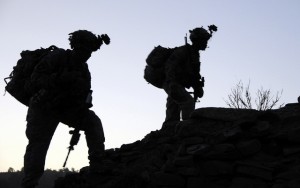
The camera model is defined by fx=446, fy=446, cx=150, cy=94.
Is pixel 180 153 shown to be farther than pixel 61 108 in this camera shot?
No

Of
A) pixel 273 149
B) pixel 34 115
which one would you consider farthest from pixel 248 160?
pixel 34 115

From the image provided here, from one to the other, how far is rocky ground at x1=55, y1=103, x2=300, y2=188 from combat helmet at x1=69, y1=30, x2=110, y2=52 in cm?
183

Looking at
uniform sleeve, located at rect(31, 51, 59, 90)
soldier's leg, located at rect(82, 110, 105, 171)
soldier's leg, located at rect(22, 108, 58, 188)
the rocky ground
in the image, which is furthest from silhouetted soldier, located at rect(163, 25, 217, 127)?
uniform sleeve, located at rect(31, 51, 59, 90)

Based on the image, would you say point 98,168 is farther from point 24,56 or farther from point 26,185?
point 24,56

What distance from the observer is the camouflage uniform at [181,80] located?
8555 millimetres

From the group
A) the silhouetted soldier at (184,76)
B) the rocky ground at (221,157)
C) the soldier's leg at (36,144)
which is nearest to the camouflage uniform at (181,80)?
the silhouetted soldier at (184,76)

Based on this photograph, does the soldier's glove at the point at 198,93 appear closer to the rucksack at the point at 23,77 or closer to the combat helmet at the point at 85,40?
the combat helmet at the point at 85,40

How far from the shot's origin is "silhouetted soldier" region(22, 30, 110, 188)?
21.6 feet

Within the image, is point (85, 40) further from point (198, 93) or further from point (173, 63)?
point (198, 93)

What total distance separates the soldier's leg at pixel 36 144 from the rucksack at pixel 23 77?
271 mm

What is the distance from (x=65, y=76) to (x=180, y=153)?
2.08 meters

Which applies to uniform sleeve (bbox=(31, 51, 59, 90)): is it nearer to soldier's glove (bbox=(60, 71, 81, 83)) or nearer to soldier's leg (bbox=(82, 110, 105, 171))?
soldier's glove (bbox=(60, 71, 81, 83))

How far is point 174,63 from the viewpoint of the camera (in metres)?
8.73

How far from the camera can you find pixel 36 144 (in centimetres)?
666
